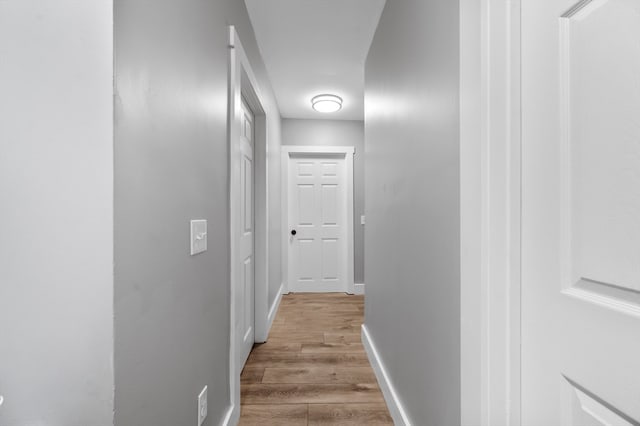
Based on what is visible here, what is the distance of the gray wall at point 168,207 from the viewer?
71cm

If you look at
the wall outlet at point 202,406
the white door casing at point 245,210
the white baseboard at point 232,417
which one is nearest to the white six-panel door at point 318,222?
the white door casing at point 245,210

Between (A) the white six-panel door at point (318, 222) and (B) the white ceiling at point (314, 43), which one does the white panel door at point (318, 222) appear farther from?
(B) the white ceiling at point (314, 43)

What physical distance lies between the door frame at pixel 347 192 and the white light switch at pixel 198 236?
9.66 feet

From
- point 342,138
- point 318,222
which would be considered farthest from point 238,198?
point 342,138

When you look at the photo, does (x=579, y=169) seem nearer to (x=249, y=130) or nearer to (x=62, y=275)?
(x=62, y=275)

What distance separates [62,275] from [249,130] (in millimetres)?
2148

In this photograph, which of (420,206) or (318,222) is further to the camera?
(318,222)

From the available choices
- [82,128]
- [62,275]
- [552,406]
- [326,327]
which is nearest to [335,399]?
[326,327]

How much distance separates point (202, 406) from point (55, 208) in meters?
0.93

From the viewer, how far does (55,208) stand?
0.64 metres

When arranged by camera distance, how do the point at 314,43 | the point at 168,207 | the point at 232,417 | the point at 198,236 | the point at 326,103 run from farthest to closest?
the point at 326,103 → the point at 314,43 → the point at 232,417 → the point at 198,236 → the point at 168,207

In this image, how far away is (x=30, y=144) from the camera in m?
0.63

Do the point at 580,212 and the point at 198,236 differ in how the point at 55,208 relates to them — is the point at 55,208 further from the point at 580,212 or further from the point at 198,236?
the point at 580,212

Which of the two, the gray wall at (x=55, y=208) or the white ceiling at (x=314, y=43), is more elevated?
the white ceiling at (x=314, y=43)
